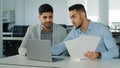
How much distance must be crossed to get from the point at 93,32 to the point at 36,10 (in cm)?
841

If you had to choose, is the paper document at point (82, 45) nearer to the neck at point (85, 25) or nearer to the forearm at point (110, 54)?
the forearm at point (110, 54)

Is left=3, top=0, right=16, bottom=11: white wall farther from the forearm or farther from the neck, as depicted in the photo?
the forearm

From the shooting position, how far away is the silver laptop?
2354 mm

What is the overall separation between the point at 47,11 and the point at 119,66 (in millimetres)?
1242

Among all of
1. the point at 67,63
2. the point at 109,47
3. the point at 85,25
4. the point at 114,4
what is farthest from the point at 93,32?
the point at 114,4

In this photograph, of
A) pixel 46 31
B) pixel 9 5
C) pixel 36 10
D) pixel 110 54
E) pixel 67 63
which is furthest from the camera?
pixel 36 10

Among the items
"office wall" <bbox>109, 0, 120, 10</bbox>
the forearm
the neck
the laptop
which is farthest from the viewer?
"office wall" <bbox>109, 0, 120, 10</bbox>

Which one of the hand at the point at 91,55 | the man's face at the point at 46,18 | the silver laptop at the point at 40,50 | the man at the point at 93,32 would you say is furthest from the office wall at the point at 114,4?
the silver laptop at the point at 40,50

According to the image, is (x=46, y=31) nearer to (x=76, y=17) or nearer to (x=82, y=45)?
(x=76, y=17)

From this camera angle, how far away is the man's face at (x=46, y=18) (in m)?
3.10

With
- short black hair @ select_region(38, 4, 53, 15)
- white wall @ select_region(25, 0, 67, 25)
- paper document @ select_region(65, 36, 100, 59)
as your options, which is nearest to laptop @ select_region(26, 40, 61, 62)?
paper document @ select_region(65, 36, 100, 59)

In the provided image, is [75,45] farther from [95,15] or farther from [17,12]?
[17,12]

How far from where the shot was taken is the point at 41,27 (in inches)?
128

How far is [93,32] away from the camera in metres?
2.84
